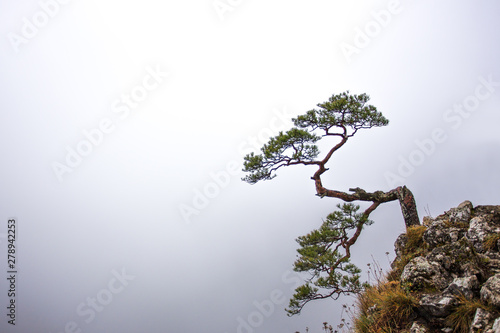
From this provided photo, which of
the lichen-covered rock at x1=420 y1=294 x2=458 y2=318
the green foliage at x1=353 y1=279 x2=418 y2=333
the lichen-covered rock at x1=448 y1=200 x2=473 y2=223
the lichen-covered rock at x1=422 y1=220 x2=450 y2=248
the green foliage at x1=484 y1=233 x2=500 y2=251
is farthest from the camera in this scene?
the lichen-covered rock at x1=448 y1=200 x2=473 y2=223

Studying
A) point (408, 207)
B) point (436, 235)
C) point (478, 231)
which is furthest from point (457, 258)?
point (408, 207)

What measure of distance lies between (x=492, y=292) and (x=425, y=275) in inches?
56.8

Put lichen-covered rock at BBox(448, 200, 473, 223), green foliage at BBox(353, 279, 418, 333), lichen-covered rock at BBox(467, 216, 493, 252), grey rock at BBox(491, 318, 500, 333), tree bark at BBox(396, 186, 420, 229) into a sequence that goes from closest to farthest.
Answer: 1. grey rock at BBox(491, 318, 500, 333)
2. green foliage at BBox(353, 279, 418, 333)
3. lichen-covered rock at BBox(467, 216, 493, 252)
4. lichen-covered rock at BBox(448, 200, 473, 223)
5. tree bark at BBox(396, 186, 420, 229)

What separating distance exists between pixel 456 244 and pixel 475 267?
70 cm

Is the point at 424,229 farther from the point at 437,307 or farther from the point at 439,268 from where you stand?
the point at 437,307

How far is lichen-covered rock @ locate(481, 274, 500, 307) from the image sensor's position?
4617 mm

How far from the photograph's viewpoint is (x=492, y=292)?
4723mm

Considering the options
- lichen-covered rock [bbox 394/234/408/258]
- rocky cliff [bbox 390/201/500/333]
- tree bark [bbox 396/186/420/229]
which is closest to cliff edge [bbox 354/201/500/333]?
rocky cliff [bbox 390/201/500/333]

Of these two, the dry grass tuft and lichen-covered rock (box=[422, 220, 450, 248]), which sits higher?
lichen-covered rock (box=[422, 220, 450, 248])

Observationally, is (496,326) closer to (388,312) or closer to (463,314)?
(463,314)

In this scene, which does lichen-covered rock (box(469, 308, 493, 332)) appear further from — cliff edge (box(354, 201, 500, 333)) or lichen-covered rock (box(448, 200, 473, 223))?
lichen-covered rock (box(448, 200, 473, 223))

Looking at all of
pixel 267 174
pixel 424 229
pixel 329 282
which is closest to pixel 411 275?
pixel 424 229

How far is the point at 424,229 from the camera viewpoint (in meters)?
7.77

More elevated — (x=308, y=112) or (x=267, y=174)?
(x=308, y=112)
